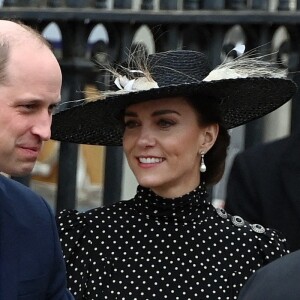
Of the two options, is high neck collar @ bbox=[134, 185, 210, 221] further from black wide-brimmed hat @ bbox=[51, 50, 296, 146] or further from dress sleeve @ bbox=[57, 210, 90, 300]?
black wide-brimmed hat @ bbox=[51, 50, 296, 146]

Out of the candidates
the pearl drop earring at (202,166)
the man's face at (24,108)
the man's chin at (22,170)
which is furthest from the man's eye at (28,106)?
the pearl drop earring at (202,166)

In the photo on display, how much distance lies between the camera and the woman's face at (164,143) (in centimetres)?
384

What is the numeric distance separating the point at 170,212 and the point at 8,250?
3.21 ft

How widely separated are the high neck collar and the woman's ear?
5.9 inches

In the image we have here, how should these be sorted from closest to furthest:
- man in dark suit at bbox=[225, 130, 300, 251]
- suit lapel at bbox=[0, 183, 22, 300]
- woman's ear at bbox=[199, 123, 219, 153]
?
suit lapel at bbox=[0, 183, 22, 300]
woman's ear at bbox=[199, 123, 219, 153]
man in dark suit at bbox=[225, 130, 300, 251]

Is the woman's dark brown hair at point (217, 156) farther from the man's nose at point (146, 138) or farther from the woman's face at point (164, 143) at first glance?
the man's nose at point (146, 138)

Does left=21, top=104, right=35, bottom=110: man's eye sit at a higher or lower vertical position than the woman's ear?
higher

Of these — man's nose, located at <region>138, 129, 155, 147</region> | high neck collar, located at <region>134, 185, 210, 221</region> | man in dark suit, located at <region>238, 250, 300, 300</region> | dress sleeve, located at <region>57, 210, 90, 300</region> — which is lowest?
dress sleeve, located at <region>57, 210, 90, 300</region>

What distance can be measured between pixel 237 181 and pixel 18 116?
137 cm

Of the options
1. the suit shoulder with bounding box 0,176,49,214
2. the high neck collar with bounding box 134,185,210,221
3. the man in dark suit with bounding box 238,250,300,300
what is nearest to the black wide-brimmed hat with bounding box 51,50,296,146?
the high neck collar with bounding box 134,185,210,221

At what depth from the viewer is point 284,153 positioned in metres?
4.30

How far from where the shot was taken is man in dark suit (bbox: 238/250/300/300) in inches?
77.4

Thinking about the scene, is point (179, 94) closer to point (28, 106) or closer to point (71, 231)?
point (71, 231)

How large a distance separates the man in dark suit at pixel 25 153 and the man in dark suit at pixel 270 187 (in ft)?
4.02
